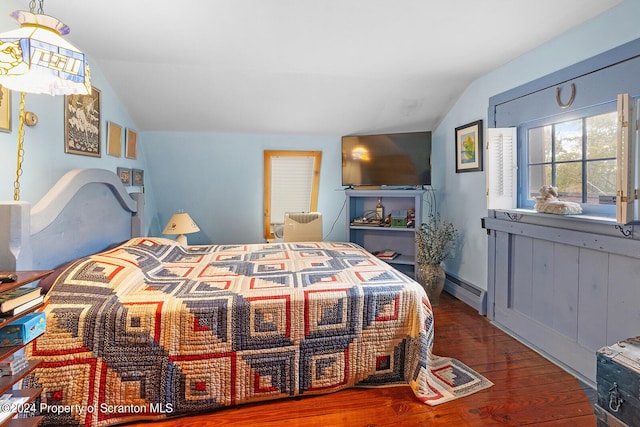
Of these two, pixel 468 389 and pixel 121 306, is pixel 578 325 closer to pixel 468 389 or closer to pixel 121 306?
pixel 468 389

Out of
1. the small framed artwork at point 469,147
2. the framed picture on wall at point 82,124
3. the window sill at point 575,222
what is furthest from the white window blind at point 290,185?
the window sill at point 575,222

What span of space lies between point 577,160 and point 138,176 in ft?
12.6

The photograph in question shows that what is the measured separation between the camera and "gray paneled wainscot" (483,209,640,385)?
1.84m

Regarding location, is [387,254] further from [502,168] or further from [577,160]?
[577,160]

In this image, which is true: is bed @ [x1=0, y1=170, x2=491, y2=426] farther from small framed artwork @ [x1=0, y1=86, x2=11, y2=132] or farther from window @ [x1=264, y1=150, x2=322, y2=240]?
window @ [x1=264, y1=150, x2=322, y2=240]

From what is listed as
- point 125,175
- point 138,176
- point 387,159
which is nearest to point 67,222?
point 125,175

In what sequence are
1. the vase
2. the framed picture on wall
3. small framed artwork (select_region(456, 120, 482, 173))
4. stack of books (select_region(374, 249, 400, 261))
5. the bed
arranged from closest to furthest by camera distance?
1. the bed
2. the framed picture on wall
3. small framed artwork (select_region(456, 120, 482, 173))
4. the vase
5. stack of books (select_region(374, 249, 400, 261))

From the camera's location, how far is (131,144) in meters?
3.24

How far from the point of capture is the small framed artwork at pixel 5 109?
1.66 m

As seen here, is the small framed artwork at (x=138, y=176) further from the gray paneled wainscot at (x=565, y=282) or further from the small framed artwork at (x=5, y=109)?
the gray paneled wainscot at (x=565, y=282)

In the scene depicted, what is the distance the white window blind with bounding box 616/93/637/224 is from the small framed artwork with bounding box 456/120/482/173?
138cm

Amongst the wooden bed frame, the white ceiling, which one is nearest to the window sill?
the white ceiling

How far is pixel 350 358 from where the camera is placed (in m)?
1.82

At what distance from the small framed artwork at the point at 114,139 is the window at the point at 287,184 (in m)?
1.51
